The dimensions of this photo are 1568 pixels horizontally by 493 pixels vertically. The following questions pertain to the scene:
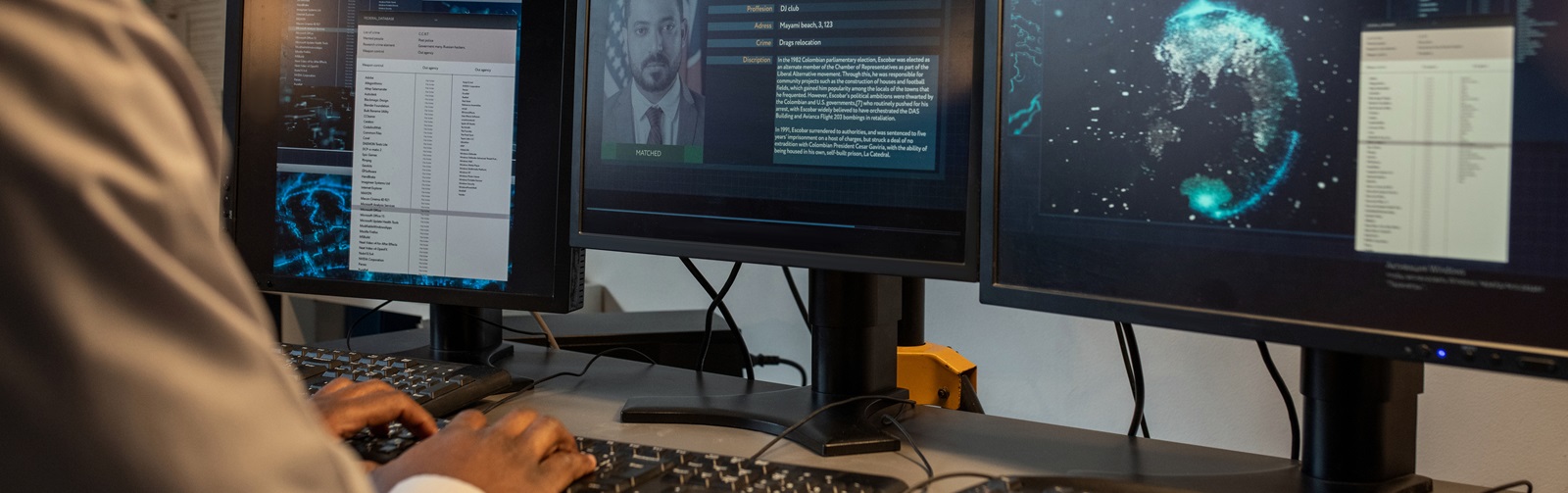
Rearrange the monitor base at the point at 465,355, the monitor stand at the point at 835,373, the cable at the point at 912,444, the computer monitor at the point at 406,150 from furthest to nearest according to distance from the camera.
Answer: the monitor base at the point at 465,355
the computer monitor at the point at 406,150
the monitor stand at the point at 835,373
the cable at the point at 912,444

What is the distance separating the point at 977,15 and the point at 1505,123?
395mm

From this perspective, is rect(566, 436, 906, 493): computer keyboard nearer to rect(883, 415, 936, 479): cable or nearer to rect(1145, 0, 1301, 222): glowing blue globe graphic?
rect(883, 415, 936, 479): cable

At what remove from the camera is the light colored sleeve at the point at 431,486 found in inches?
29.3

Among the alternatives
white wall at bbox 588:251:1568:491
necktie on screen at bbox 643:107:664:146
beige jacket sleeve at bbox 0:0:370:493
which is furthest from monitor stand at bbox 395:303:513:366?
beige jacket sleeve at bbox 0:0:370:493

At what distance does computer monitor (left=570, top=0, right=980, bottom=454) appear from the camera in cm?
100

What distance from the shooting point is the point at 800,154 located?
1063mm

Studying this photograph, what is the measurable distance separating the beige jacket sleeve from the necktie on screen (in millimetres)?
781

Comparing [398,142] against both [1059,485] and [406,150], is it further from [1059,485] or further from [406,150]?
[1059,485]

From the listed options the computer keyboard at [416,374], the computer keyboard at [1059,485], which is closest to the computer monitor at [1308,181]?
the computer keyboard at [1059,485]

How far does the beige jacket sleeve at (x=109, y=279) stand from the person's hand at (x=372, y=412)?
0.68 metres

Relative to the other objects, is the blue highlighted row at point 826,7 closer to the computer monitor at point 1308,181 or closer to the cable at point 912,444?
the computer monitor at point 1308,181

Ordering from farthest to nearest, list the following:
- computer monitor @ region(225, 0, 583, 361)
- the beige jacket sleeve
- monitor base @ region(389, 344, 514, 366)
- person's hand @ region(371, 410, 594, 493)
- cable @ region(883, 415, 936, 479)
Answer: monitor base @ region(389, 344, 514, 366) → computer monitor @ region(225, 0, 583, 361) → cable @ region(883, 415, 936, 479) → person's hand @ region(371, 410, 594, 493) → the beige jacket sleeve

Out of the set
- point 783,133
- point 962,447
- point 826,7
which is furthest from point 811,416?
point 826,7

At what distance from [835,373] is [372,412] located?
0.42 m
